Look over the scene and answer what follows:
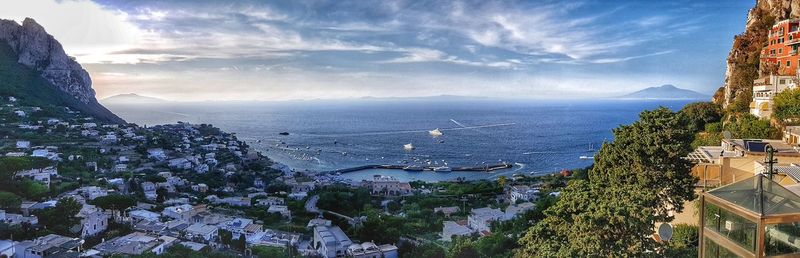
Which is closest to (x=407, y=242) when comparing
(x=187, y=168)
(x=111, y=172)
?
(x=111, y=172)

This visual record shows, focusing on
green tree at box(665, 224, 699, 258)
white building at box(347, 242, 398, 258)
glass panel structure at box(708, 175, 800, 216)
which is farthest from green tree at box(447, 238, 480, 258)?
glass panel structure at box(708, 175, 800, 216)

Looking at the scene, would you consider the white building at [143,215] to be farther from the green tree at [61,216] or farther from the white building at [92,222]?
the green tree at [61,216]

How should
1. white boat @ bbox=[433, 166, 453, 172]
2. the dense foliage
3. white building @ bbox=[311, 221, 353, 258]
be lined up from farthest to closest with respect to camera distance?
white boat @ bbox=[433, 166, 453, 172]
white building @ bbox=[311, 221, 353, 258]
the dense foliage

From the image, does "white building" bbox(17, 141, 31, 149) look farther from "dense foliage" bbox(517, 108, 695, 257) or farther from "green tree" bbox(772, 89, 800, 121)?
"green tree" bbox(772, 89, 800, 121)

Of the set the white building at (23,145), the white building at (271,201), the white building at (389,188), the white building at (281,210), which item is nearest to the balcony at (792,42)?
the white building at (389,188)

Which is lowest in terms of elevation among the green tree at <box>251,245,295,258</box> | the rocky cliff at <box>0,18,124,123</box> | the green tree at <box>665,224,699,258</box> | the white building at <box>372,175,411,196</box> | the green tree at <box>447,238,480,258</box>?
the white building at <box>372,175,411,196</box>

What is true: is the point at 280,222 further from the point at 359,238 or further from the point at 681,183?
the point at 681,183
